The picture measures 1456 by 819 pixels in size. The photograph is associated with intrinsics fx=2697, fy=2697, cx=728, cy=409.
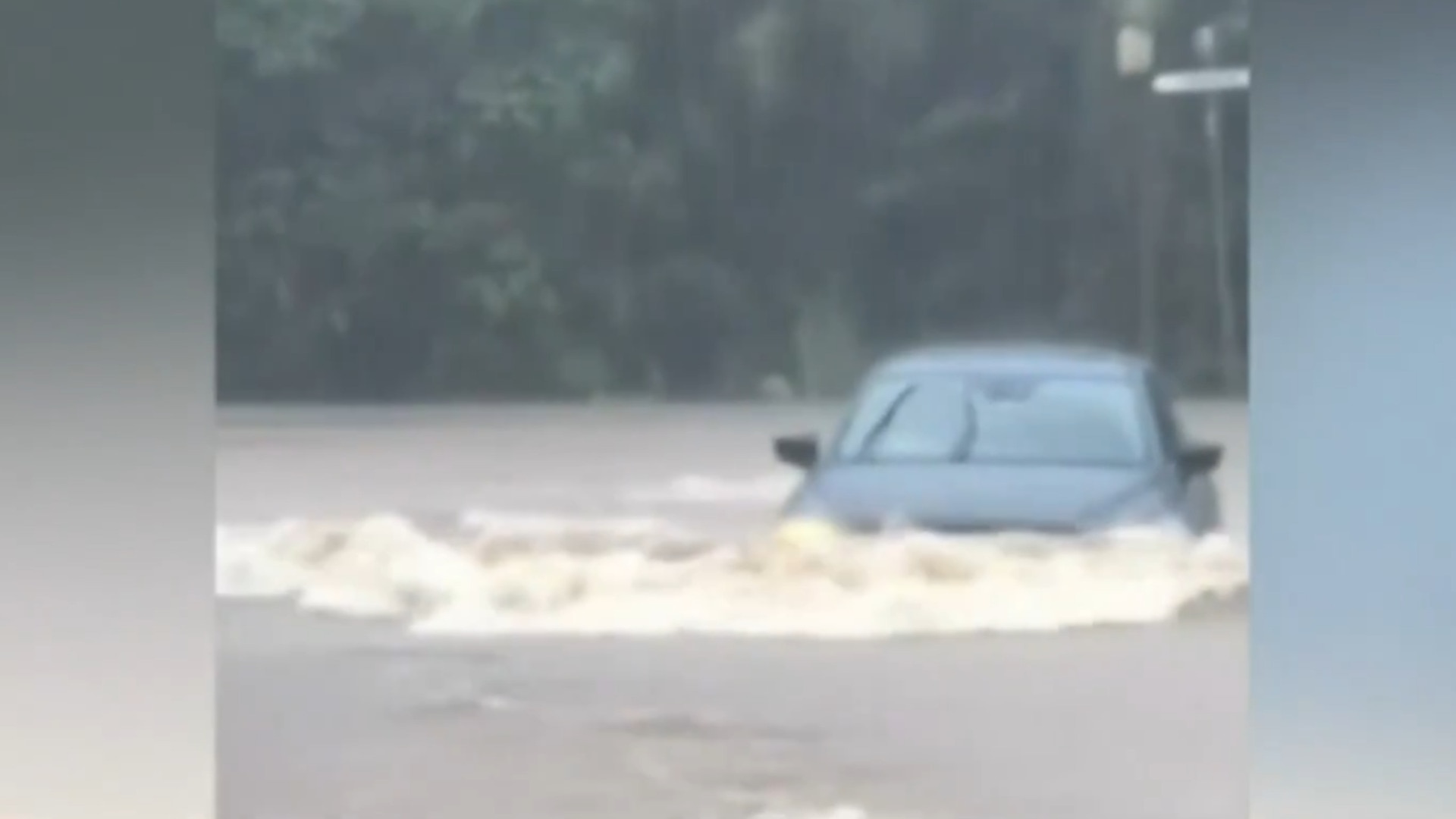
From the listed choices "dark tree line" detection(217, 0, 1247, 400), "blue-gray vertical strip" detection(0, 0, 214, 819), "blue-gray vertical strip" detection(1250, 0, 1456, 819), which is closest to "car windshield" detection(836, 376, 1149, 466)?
"dark tree line" detection(217, 0, 1247, 400)

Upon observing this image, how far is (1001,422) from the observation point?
7113 mm

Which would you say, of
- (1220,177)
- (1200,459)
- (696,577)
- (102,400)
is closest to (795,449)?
(696,577)

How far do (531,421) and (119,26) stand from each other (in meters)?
1.52

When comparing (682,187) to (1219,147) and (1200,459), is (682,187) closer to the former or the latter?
(1219,147)

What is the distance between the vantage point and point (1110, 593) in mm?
7004

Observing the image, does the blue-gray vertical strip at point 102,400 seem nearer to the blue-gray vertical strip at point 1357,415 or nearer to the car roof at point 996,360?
the car roof at point 996,360

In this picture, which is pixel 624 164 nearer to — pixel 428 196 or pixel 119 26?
pixel 428 196

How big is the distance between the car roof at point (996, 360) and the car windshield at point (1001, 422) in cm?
3

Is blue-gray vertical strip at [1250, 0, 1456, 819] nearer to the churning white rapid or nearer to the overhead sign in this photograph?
the overhead sign

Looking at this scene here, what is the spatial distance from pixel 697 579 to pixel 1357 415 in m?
1.97

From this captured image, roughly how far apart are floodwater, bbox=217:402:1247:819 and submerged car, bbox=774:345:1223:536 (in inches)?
3.3

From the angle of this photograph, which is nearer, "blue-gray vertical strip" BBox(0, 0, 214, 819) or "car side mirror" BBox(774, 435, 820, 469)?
"blue-gray vertical strip" BBox(0, 0, 214, 819)

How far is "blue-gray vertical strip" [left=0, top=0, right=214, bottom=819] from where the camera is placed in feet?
19.3

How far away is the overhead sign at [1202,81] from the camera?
6.54m
